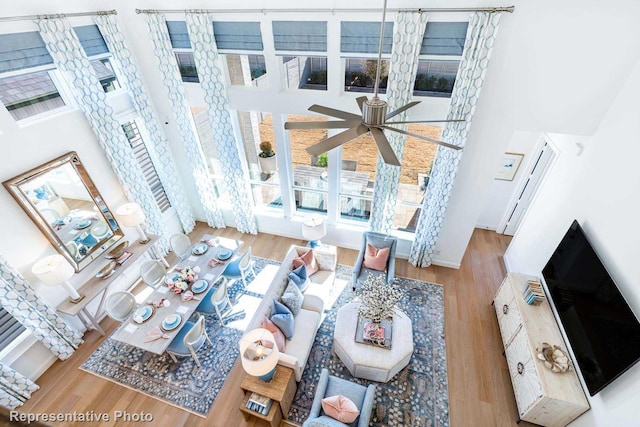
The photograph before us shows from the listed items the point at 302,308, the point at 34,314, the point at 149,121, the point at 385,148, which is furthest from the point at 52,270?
the point at 385,148

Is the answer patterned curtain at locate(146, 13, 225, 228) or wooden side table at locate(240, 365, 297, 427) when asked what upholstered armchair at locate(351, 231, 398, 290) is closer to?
wooden side table at locate(240, 365, 297, 427)

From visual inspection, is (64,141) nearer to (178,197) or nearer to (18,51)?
(18,51)

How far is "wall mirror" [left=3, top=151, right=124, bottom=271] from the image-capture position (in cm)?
416

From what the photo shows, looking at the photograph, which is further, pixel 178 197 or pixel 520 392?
pixel 178 197

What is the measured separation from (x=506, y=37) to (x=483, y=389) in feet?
15.0

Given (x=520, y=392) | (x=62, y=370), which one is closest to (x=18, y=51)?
(x=62, y=370)

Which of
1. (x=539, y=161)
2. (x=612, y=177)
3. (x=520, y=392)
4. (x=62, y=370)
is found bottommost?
(x=62, y=370)

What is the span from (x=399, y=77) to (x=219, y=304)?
14.4ft

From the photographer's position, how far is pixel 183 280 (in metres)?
4.92

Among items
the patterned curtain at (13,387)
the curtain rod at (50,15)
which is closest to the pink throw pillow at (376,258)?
the patterned curtain at (13,387)

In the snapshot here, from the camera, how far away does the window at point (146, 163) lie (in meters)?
5.60

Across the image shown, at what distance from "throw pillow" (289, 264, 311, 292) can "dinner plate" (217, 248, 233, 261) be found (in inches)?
47.5

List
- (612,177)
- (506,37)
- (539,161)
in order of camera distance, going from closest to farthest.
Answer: (612,177)
(506,37)
(539,161)

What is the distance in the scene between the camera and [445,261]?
6074 mm
